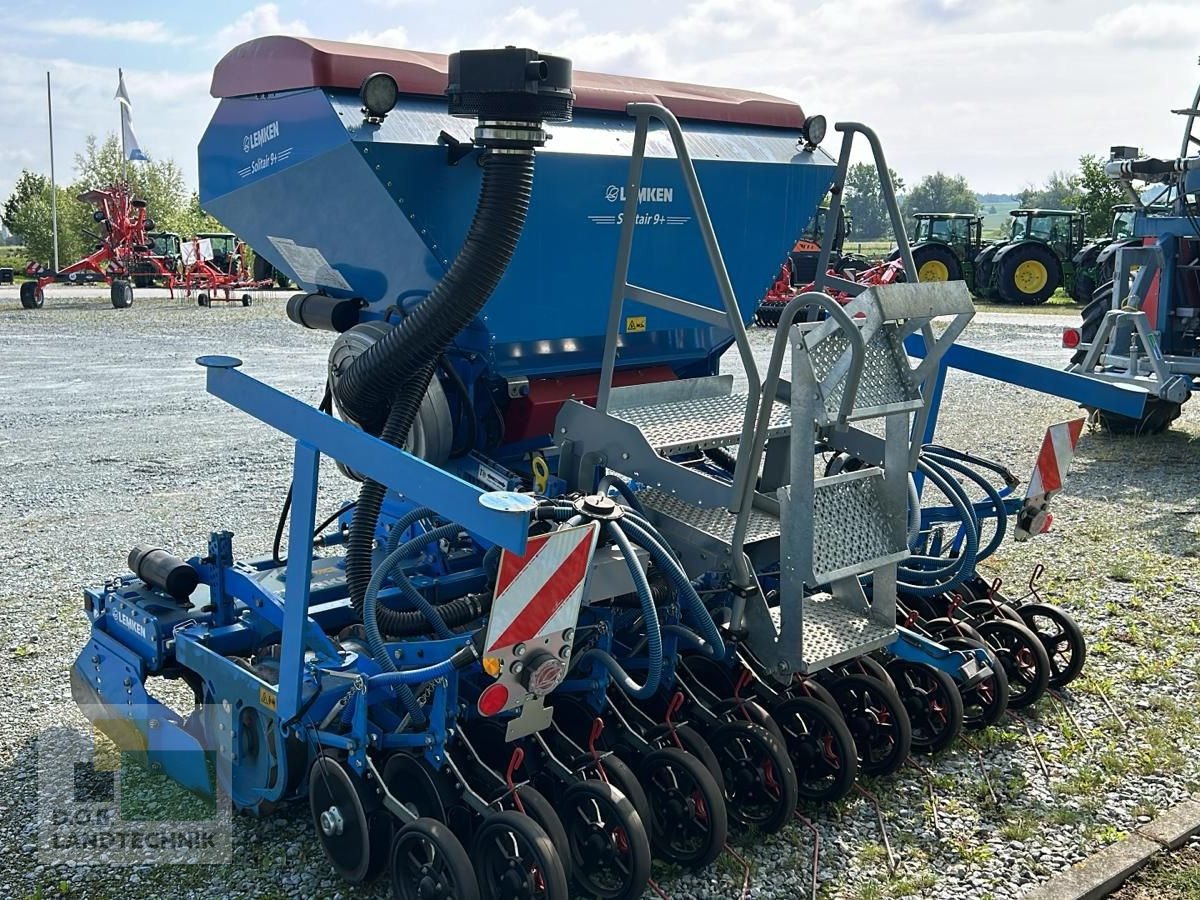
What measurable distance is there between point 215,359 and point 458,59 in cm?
114

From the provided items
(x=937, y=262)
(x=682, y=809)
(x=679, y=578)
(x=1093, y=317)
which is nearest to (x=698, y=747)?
(x=682, y=809)

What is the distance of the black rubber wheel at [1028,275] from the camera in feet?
76.4

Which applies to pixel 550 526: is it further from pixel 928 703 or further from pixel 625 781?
pixel 928 703

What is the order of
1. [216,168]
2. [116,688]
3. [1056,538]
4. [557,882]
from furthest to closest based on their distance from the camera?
[1056,538]
[216,168]
[116,688]
[557,882]

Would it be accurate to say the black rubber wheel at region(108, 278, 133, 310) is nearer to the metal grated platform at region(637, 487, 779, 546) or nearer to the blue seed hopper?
the blue seed hopper

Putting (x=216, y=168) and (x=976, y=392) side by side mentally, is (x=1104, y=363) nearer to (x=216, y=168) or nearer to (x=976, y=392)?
(x=976, y=392)

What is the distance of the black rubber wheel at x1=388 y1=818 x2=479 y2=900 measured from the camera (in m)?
2.87

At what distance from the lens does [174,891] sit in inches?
128

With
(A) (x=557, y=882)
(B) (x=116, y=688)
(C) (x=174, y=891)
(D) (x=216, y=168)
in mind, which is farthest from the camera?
(D) (x=216, y=168)

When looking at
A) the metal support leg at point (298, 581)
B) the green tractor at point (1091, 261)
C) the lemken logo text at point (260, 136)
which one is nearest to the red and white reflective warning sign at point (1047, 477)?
the metal support leg at point (298, 581)

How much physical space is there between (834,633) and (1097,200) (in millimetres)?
32207

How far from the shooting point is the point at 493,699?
289 cm

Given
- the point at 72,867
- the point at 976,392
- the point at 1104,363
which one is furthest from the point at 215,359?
the point at 976,392

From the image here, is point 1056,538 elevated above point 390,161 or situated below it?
below
